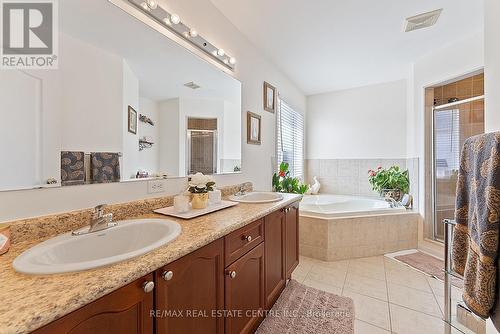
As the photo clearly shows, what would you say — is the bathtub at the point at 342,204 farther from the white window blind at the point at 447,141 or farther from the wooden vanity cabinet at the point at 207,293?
the wooden vanity cabinet at the point at 207,293

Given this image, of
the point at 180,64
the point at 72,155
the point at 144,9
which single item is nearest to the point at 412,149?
the point at 180,64

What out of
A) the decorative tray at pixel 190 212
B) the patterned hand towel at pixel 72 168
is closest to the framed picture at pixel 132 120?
the patterned hand towel at pixel 72 168

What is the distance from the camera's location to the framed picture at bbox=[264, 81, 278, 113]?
8.87 feet

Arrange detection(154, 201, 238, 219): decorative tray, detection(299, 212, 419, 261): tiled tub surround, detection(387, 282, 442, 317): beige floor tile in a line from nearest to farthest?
detection(154, 201, 238, 219): decorative tray
detection(387, 282, 442, 317): beige floor tile
detection(299, 212, 419, 261): tiled tub surround

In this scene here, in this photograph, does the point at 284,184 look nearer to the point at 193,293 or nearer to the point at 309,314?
the point at 309,314

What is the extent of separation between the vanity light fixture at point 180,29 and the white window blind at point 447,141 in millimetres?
2833

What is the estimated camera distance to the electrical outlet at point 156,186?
135 cm

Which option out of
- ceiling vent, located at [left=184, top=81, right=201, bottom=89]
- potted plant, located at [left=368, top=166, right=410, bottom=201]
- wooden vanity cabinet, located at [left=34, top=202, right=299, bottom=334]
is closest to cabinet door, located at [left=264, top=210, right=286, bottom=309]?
wooden vanity cabinet, located at [left=34, top=202, right=299, bottom=334]

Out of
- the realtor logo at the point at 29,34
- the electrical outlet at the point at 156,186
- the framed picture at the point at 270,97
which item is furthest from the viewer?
the framed picture at the point at 270,97

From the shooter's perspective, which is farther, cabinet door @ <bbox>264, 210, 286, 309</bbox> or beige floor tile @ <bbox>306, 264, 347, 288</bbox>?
beige floor tile @ <bbox>306, 264, 347, 288</bbox>

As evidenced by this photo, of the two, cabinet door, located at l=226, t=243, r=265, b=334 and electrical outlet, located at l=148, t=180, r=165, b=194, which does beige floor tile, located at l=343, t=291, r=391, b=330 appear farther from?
electrical outlet, located at l=148, t=180, r=165, b=194

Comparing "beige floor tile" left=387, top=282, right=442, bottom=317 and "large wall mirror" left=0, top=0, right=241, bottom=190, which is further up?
"large wall mirror" left=0, top=0, right=241, bottom=190

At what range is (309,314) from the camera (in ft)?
5.47

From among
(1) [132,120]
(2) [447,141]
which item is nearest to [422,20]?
(2) [447,141]
